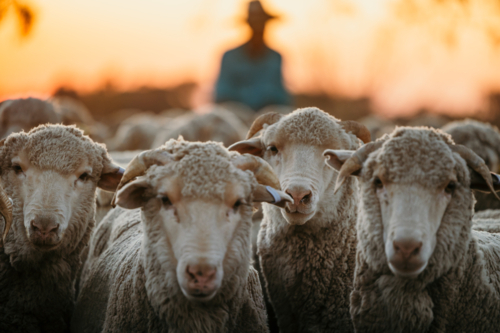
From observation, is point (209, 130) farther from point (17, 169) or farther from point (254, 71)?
point (17, 169)

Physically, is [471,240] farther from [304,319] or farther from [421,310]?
[304,319]

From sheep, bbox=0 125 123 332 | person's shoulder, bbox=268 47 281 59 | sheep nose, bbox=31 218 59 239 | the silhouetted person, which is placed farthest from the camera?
person's shoulder, bbox=268 47 281 59

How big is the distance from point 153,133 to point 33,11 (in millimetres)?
8739

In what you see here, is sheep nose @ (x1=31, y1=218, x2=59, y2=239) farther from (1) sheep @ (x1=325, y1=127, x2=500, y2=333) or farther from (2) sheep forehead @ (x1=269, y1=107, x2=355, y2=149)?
(1) sheep @ (x1=325, y1=127, x2=500, y2=333)

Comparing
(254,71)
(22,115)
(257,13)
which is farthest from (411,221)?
(254,71)

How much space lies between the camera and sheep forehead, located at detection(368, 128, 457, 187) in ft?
9.10

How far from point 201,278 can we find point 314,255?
1477 mm

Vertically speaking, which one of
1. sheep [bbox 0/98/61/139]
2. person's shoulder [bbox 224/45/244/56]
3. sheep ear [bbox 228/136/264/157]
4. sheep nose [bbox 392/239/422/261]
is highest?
person's shoulder [bbox 224/45/244/56]

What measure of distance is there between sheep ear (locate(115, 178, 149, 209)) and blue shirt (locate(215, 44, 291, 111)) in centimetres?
974

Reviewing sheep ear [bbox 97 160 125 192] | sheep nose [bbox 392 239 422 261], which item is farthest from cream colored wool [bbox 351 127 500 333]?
sheep ear [bbox 97 160 125 192]

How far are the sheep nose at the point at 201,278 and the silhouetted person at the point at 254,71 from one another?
1014cm

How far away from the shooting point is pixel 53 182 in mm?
3465

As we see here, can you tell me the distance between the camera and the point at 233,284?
9.57 feet

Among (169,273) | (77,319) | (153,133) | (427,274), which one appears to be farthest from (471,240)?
(153,133)
